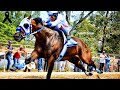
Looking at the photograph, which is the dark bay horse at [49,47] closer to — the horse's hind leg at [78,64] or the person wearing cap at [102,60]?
the horse's hind leg at [78,64]

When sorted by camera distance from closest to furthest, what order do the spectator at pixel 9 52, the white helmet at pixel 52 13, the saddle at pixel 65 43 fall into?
the spectator at pixel 9 52 → the white helmet at pixel 52 13 → the saddle at pixel 65 43

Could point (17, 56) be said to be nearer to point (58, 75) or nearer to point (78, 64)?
point (58, 75)

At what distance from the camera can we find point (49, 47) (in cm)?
624

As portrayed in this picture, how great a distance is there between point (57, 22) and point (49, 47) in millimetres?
484

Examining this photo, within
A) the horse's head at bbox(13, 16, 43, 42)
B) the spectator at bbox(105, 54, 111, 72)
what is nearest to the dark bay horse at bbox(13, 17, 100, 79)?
the horse's head at bbox(13, 16, 43, 42)

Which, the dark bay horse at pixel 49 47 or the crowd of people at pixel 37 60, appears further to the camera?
the dark bay horse at pixel 49 47

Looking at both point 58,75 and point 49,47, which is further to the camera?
point 49,47

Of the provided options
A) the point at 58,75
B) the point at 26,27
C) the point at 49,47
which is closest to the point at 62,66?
the point at 58,75

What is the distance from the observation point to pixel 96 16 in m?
6.17

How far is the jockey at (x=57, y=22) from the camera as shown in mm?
6117

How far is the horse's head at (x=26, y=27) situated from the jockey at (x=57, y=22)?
0.53 ft

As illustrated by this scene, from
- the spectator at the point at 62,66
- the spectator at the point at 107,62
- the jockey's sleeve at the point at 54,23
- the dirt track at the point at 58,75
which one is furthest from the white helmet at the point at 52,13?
the spectator at the point at 107,62
